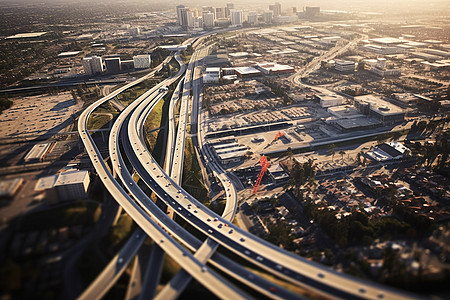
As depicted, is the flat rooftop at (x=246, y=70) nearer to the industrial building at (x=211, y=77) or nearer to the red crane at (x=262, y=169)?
the industrial building at (x=211, y=77)

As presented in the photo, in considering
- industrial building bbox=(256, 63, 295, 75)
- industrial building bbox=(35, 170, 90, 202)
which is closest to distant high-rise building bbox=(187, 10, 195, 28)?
industrial building bbox=(256, 63, 295, 75)

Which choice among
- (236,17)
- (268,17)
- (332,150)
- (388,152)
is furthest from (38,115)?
(268,17)

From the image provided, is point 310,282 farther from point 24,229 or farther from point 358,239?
point 24,229

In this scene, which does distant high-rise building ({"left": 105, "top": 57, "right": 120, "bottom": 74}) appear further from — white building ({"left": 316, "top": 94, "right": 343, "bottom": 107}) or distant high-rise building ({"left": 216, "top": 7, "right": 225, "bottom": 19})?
distant high-rise building ({"left": 216, "top": 7, "right": 225, "bottom": 19})

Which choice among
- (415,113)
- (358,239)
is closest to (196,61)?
(415,113)

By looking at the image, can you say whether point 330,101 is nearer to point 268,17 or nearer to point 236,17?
point 236,17

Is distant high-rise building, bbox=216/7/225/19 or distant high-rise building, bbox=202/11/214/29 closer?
distant high-rise building, bbox=202/11/214/29
